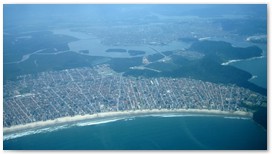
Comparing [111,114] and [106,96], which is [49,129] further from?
[106,96]

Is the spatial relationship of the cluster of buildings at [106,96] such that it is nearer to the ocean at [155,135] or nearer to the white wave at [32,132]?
the white wave at [32,132]

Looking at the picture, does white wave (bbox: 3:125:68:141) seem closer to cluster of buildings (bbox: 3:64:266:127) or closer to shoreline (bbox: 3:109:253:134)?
shoreline (bbox: 3:109:253:134)

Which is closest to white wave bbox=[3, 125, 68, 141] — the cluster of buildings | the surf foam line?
the surf foam line

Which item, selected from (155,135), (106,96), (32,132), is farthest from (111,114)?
(32,132)

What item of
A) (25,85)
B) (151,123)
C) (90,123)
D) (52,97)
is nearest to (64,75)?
(25,85)

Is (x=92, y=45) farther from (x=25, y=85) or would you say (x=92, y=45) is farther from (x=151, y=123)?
(x=151, y=123)

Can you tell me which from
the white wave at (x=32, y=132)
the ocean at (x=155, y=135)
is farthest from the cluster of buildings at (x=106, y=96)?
the ocean at (x=155, y=135)

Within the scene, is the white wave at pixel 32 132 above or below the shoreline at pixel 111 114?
below

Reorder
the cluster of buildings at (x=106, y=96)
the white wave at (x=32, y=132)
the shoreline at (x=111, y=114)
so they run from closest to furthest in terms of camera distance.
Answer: the white wave at (x=32, y=132), the shoreline at (x=111, y=114), the cluster of buildings at (x=106, y=96)
